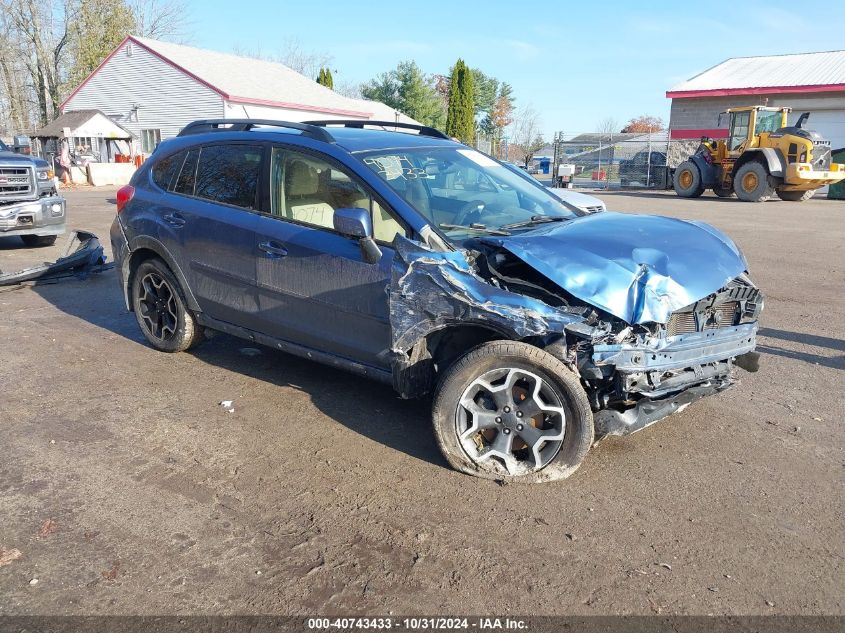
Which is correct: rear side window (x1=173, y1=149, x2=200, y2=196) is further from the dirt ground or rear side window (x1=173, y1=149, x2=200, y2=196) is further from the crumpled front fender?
the crumpled front fender

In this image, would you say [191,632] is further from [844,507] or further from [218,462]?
[844,507]

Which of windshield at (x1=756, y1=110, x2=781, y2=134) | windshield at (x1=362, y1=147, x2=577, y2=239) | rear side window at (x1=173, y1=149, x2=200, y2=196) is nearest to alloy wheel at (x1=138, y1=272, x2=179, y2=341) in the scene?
rear side window at (x1=173, y1=149, x2=200, y2=196)

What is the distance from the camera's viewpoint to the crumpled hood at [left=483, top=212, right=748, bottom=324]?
347 cm

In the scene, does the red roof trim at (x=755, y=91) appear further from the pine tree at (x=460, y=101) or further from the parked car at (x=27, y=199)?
the parked car at (x=27, y=199)

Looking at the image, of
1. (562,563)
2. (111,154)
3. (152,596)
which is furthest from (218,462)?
(111,154)

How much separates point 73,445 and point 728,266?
3.95 m

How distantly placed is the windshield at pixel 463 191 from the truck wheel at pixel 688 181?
22.3 m

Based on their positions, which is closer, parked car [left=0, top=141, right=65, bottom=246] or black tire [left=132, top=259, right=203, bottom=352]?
black tire [left=132, top=259, right=203, bottom=352]

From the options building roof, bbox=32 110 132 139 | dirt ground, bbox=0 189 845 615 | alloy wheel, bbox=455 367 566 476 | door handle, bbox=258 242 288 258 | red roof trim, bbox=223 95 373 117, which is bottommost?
dirt ground, bbox=0 189 845 615

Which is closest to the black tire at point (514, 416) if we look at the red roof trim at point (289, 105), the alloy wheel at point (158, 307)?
the alloy wheel at point (158, 307)

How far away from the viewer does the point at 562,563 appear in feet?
9.72

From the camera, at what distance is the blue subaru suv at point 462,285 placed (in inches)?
138

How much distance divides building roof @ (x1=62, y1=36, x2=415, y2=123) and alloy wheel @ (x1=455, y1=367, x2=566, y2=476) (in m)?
33.0

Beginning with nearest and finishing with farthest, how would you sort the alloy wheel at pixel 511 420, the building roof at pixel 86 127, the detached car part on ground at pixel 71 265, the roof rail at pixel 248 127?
the alloy wheel at pixel 511 420 → the roof rail at pixel 248 127 → the detached car part on ground at pixel 71 265 → the building roof at pixel 86 127
